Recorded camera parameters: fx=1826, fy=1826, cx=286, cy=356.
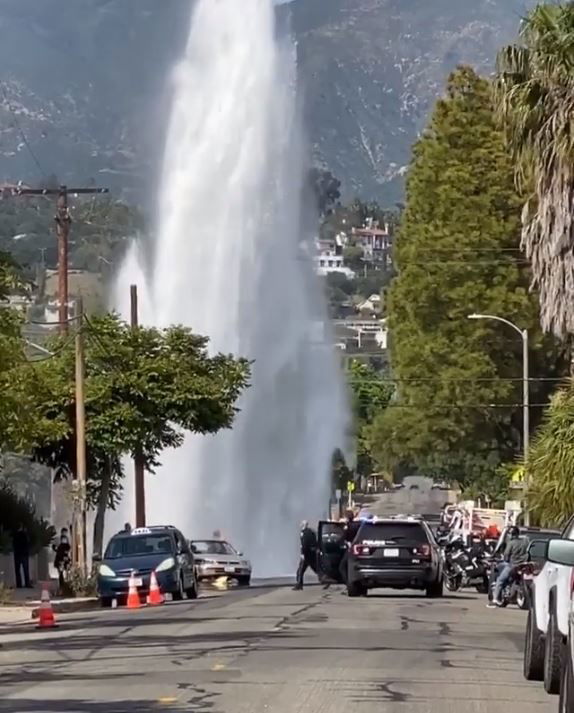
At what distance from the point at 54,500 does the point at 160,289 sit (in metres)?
8.36

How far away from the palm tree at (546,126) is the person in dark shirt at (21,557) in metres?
13.5

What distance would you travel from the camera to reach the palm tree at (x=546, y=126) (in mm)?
33750

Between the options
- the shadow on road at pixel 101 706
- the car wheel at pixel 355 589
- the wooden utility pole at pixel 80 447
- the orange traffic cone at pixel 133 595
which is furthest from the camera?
the wooden utility pole at pixel 80 447

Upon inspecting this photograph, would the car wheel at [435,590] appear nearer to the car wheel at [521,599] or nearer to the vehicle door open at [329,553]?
the car wheel at [521,599]

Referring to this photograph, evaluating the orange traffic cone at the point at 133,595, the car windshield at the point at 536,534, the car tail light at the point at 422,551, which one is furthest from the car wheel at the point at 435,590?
the orange traffic cone at the point at 133,595

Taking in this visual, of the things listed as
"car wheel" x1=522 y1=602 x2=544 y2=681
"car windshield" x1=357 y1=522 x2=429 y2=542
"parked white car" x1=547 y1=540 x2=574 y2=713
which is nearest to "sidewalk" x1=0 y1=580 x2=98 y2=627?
"car windshield" x1=357 y1=522 x2=429 y2=542

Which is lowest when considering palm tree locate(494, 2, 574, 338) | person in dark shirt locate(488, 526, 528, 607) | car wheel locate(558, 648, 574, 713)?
person in dark shirt locate(488, 526, 528, 607)

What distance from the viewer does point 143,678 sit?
17.1m

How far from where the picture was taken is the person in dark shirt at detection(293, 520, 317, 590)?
37.9 m

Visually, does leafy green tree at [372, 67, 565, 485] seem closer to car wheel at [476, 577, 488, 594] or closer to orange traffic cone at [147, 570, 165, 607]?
car wheel at [476, 577, 488, 594]

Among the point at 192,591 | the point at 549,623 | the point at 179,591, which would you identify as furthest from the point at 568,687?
the point at 192,591

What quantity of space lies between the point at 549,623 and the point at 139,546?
70.3ft

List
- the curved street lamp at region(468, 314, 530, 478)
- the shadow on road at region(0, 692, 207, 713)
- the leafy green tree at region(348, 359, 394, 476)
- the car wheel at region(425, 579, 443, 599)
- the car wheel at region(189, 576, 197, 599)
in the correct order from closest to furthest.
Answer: the shadow on road at region(0, 692, 207, 713)
the car wheel at region(425, 579, 443, 599)
the car wheel at region(189, 576, 197, 599)
the curved street lamp at region(468, 314, 530, 478)
the leafy green tree at region(348, 359, 394, 476)

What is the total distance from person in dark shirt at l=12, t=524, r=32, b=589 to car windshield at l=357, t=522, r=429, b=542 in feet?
37.9
